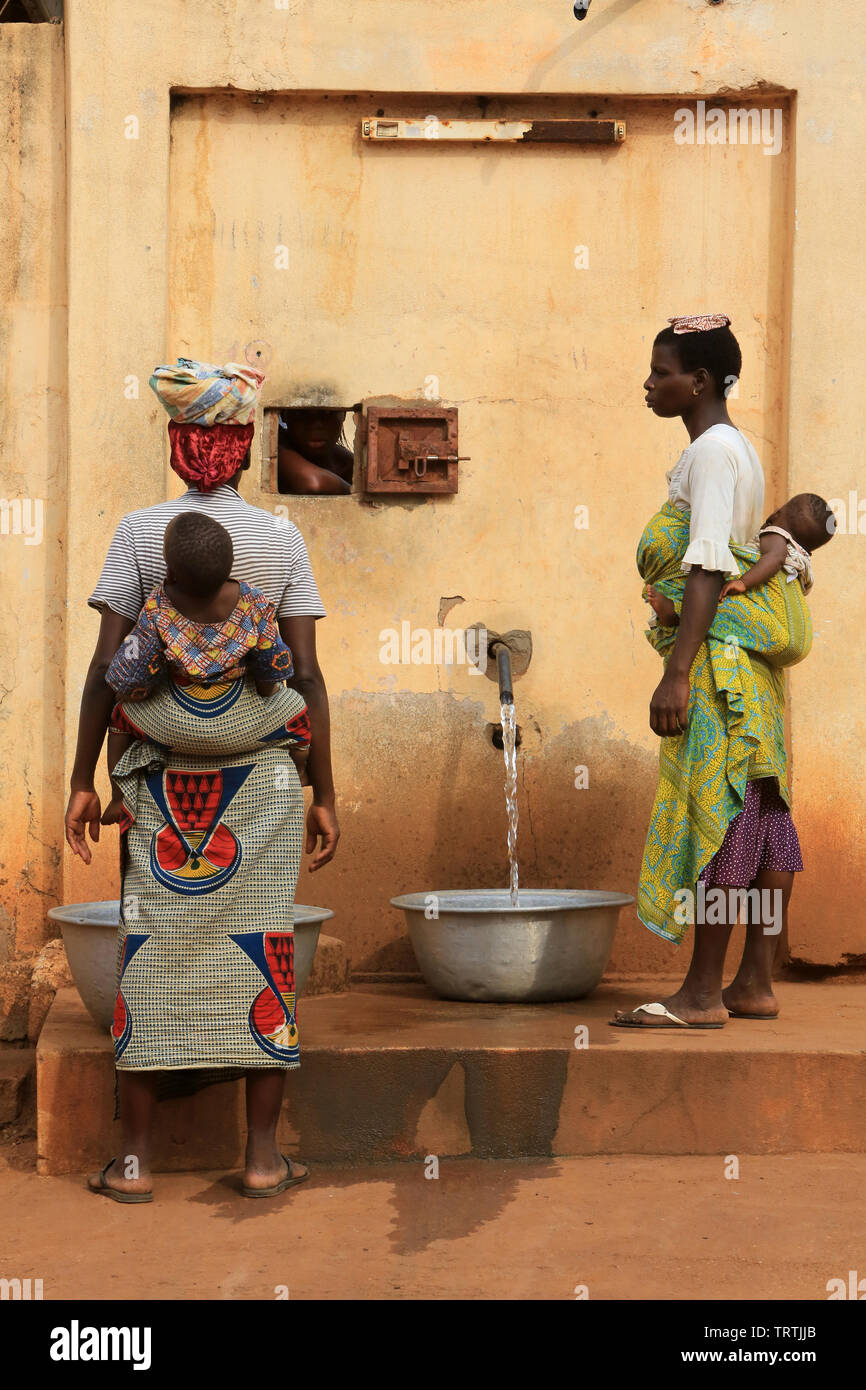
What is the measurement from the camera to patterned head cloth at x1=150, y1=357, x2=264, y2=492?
3.31 m

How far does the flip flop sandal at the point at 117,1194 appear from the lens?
3.37 m

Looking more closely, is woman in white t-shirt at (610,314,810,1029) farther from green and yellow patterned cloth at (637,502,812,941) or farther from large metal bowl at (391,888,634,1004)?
large metal bowl at (391,888,634,1004)

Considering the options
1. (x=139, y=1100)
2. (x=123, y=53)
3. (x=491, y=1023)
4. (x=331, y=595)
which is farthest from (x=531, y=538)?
(x=139, y=1100)

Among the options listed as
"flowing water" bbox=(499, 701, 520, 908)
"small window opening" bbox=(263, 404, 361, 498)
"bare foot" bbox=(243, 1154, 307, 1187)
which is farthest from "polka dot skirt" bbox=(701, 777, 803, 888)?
"small window opening" bbox=(263, 404, 361, 498)

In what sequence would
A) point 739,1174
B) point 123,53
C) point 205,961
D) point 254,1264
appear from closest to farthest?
1. point 254,1264
2. point 205,961
3. point 739,1174
4. point 123,53

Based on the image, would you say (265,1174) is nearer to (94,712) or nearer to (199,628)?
(94,712)

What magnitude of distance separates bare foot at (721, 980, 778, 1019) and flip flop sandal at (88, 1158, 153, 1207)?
165 centimetres

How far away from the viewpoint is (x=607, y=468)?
493 centimetres

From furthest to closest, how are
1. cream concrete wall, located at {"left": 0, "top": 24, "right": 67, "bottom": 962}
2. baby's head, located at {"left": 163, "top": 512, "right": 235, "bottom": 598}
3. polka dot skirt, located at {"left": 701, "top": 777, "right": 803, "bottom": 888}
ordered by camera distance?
cream concrete wall, located at {"left": 0, "top": 24, "right": 67, "bottom": 962}
polka dot skirt, located at {"left": 701, "top": 777, "right": 803, "bottom": 888}
baby's head, located at {"left": 163, "top": 512, "right": 235, "bottom": 598}

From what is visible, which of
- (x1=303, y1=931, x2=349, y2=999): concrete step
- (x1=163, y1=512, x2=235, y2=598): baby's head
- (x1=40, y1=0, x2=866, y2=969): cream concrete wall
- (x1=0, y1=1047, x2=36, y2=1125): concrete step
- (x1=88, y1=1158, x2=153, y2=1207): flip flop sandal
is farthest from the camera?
(x1=40, y1=0, x2=866, y2=969): cream concrete wall

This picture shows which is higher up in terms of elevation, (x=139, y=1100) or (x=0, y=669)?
(x=0, y=669)

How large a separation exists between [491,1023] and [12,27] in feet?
11.3

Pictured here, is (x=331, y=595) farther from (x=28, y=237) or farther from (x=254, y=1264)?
(x=254, y=1264)

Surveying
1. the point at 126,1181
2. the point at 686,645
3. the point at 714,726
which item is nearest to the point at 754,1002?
the point at 714,726
